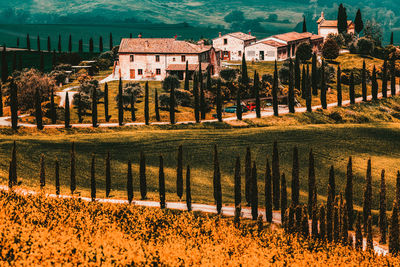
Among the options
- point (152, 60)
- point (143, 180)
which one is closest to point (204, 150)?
point (143, 180)

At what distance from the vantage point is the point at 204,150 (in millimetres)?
84688

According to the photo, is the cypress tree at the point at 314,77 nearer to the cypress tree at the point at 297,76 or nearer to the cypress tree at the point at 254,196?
the cypress tree at the point at 297,76

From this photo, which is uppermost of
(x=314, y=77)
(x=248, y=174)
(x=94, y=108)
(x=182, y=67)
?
(x=182, y=67)

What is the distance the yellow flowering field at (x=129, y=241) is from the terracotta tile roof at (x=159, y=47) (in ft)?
305

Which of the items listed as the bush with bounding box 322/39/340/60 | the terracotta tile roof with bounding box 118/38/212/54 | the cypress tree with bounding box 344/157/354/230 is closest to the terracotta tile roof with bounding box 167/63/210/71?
the terracotta tile roof with bounding box 118/38/212/54

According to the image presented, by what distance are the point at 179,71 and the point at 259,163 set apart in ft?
209

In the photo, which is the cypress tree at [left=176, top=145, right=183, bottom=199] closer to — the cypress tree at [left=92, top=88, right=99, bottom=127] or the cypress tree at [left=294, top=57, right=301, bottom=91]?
the cypress tree at [left=92, top=88, right=99, bottom=127]

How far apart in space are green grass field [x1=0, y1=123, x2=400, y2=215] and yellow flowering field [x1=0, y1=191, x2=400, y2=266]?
58.3 ft

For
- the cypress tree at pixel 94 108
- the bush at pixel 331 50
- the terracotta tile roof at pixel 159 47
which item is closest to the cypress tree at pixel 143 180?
the cypress tree at pixel 94 108

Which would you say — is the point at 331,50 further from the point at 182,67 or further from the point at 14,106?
the point at 14,106

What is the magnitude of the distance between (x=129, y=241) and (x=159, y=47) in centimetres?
10785

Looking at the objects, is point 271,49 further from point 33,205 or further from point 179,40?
point 33,205

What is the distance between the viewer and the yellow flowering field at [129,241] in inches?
1430

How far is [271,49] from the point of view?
163 meters
